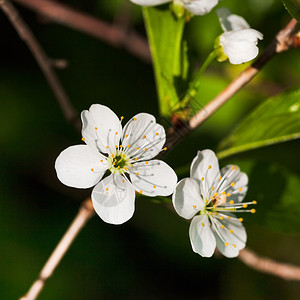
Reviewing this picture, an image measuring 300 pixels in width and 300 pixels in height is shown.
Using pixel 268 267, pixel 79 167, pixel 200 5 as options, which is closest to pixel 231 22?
pixel 200 5

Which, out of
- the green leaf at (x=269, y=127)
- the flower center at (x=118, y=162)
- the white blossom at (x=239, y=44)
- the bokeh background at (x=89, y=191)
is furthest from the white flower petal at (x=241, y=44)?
the bokeh background at (x=89, y=191)

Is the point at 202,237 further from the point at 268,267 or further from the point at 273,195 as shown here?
the point at 268,267

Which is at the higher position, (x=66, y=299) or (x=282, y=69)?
(x=282, y=69)

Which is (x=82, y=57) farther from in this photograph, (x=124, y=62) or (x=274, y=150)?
(x=274, y=150)

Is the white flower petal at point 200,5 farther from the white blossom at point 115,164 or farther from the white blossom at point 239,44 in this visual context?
the white blossom at point 115,164

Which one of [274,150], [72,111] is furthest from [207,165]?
[274,150]

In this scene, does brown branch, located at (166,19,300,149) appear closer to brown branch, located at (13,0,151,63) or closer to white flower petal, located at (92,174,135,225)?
white flower petal, located at (92,174,135,225)
